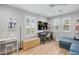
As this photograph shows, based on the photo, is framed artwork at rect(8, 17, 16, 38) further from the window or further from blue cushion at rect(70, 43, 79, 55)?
blue cushion at rect(70, 43, 79, 55)

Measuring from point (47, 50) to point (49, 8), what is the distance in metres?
0.81

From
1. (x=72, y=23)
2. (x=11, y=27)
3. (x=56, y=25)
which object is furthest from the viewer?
(x=56, y=25)

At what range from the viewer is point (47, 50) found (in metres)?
1.82

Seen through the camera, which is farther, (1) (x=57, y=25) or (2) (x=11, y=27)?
(1) (x=57, y=25)

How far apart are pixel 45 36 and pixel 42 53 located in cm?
38

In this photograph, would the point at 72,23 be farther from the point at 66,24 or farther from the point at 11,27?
the point at 11,27

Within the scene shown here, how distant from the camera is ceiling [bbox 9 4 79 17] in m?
1.73

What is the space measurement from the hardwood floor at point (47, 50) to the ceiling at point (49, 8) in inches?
23.9

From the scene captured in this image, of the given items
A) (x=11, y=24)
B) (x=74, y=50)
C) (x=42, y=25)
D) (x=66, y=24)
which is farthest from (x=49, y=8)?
(x=74, y=50)

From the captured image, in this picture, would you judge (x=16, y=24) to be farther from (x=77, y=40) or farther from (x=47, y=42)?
(x=77, y=40)

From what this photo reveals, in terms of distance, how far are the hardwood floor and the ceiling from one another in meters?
0.61
